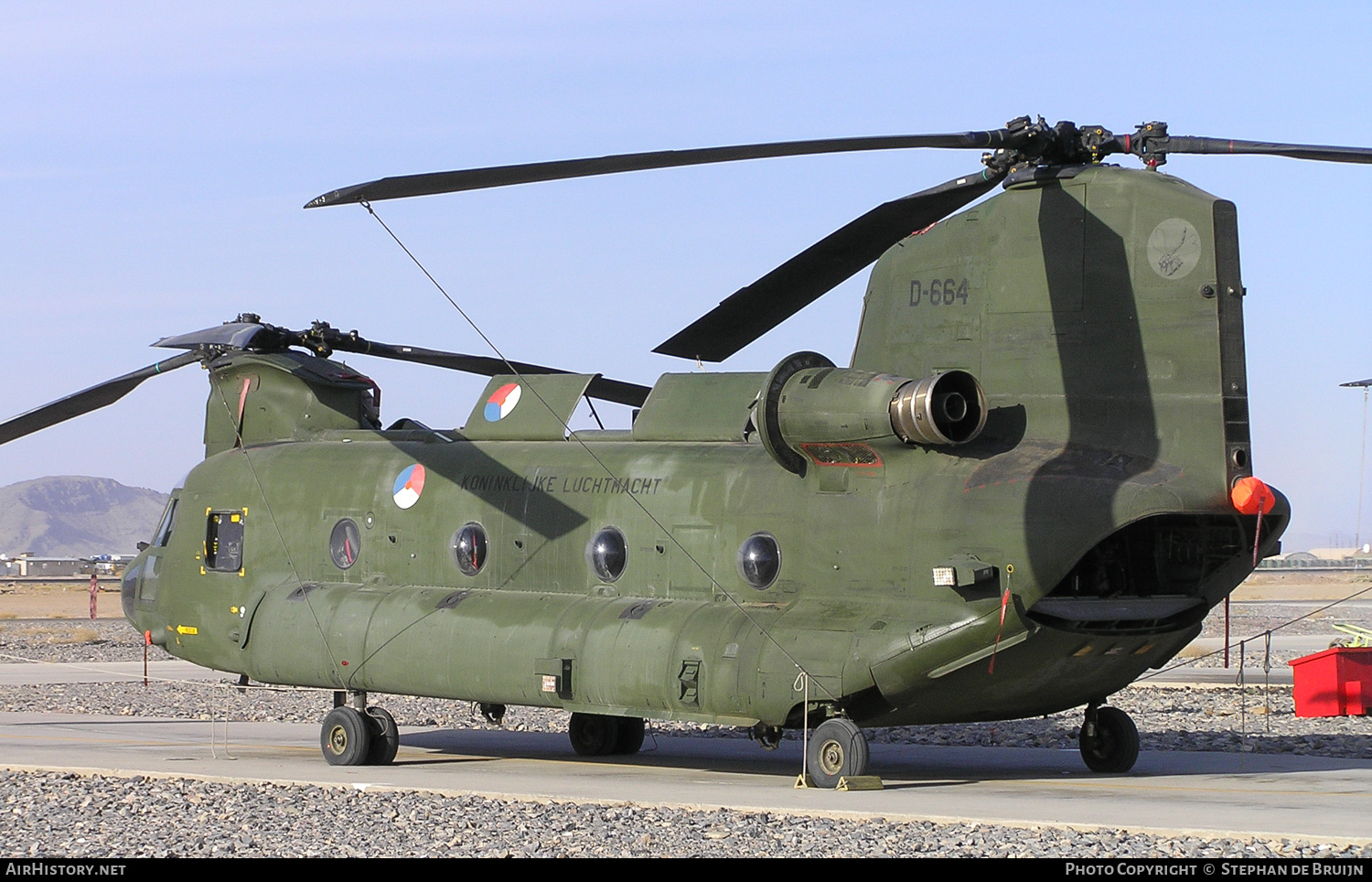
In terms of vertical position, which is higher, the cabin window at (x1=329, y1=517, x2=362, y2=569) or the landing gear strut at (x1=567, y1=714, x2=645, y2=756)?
the cabin window at (x1=329, y1=517, x2=362, y2=569)

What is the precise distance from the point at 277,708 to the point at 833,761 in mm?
Answer: 12811

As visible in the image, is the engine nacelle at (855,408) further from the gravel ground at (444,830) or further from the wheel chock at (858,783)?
the gravel ground at (444,830)

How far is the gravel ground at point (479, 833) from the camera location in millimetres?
9867

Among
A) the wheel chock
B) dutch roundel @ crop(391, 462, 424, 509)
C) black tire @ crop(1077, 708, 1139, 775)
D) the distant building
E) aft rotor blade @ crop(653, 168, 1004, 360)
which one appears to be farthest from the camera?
the distant building

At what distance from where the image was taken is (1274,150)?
39.9 ft

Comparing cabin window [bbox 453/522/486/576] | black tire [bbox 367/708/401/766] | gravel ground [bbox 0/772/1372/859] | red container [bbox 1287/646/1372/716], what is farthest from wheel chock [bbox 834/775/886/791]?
red container [bbox 1287/646/1372/716]

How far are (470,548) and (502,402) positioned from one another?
1.85 meters

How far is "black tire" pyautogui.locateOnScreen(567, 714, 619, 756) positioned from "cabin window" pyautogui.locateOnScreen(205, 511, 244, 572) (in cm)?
440

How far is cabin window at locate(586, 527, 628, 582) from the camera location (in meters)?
15.6

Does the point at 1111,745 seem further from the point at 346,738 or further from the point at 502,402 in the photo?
the point at 346,738

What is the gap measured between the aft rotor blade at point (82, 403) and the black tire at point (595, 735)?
649 centimetres

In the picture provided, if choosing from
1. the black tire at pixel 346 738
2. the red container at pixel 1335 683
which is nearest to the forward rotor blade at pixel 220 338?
the black tire at pixel 346 738

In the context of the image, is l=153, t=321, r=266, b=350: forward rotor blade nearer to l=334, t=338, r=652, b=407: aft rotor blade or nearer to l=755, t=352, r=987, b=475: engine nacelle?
l=334, t=338, r=652, b=407: aft rotor blade
